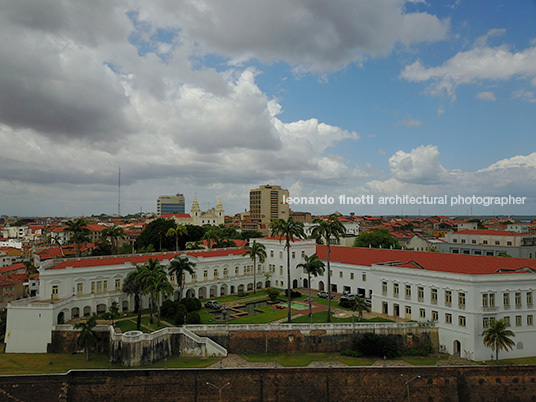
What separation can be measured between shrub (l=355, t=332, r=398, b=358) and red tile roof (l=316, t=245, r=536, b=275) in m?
11.2

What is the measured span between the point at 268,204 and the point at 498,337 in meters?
155

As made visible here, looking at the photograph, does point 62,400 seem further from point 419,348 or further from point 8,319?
point 419,348

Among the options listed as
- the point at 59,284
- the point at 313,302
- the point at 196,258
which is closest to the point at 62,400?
the point at 59,284

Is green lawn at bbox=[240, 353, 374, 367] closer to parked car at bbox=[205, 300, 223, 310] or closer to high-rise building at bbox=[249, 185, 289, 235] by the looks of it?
parked car at bbox=[205, 300, 223, 310]

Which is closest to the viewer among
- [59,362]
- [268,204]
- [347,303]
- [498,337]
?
[498,337]

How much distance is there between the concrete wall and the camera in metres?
35.2

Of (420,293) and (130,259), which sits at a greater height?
(130,259)

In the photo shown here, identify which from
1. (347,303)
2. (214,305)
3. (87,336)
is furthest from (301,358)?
(87,336)

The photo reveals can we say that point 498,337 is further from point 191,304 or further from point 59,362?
point 59,362

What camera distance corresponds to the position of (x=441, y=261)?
48.6m

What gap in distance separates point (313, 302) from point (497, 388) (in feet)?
82.9

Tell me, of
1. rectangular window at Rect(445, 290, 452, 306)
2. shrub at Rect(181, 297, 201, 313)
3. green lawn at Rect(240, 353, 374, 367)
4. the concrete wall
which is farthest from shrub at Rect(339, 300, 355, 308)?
shrub at Rect(181, 297, 201, 313)

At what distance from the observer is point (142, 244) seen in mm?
85812

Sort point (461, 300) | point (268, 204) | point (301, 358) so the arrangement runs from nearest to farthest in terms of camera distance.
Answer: point (461, 300)
point (301, 358)
point (268, 204)
